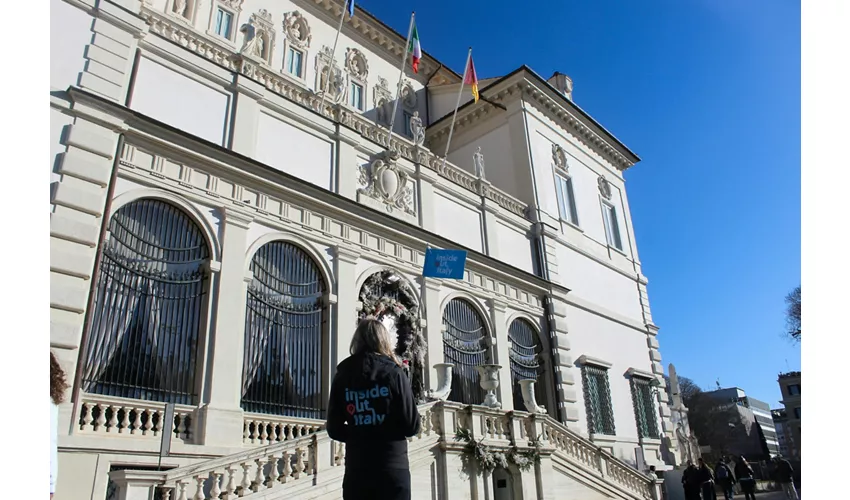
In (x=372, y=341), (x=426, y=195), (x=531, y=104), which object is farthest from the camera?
(x=531, y=104)

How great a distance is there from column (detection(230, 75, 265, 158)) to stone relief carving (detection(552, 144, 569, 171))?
46.6 ft

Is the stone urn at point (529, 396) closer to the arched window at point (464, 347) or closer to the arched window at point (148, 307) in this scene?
the arched window at point (464, 347)

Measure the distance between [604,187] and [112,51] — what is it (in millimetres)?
22260

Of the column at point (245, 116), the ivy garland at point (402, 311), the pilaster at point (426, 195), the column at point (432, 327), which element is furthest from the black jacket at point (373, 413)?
the pilaster at point (426, 195)

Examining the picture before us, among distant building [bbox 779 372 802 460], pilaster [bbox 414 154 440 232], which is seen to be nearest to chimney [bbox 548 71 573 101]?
pilaster [bbox 414 154 440 232]

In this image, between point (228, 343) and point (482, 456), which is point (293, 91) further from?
point (482, 456)

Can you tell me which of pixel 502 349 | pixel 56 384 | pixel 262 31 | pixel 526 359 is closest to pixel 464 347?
pixel 502 349

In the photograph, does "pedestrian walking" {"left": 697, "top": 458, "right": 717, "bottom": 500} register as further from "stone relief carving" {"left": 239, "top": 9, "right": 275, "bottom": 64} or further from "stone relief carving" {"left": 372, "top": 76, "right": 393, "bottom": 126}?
"stone relief carving" {"left": 239, "top": 9, "right": 275, "bottom": 64}

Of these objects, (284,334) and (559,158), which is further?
(559,158)

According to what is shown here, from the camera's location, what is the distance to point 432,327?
666 inches

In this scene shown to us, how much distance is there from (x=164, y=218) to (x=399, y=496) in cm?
1013

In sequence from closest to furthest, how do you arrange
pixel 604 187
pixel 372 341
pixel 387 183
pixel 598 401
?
pixel 372 341 → pixel 387 183 → pixel 598 401 → pixel 604 187

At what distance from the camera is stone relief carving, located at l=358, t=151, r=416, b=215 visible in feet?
55.6

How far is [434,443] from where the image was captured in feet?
39.9
